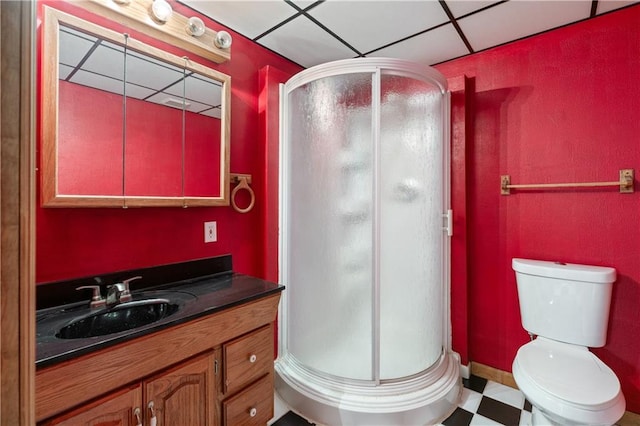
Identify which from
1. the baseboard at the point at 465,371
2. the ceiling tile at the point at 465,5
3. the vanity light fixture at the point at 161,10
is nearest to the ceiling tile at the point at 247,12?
the vanity light fixture at the point at 161,10

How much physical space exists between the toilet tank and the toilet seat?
0.31 feet

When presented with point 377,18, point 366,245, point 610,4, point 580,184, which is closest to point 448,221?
point 366,245

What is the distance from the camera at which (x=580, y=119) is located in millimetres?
1777

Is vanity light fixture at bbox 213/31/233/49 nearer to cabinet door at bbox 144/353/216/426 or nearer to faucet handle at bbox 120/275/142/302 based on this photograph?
faucet handle at bbox 120/275/142/302

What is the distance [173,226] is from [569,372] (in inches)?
83.2

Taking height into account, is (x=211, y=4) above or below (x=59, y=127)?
above

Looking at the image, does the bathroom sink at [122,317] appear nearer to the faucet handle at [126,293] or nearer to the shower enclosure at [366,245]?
the faucet handle at [126,293]

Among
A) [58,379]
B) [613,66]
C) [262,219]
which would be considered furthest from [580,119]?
[58,379]

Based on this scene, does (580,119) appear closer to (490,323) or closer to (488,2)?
(488,2)

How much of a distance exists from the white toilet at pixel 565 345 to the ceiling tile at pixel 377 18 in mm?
1550

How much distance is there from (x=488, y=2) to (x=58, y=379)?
239 centimetres

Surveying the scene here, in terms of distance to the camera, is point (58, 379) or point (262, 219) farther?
point (262, 219)

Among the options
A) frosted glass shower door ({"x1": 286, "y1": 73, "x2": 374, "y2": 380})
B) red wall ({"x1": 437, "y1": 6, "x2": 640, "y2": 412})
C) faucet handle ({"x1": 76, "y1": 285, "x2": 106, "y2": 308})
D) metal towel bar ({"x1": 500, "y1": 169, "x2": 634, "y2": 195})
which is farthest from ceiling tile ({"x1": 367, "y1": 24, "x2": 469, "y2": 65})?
faucet handle ({"x1": 76, "y1": 285, "x2": 106, "y2": 308})

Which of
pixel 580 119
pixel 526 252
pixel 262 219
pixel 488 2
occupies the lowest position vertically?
pixel 526 252
